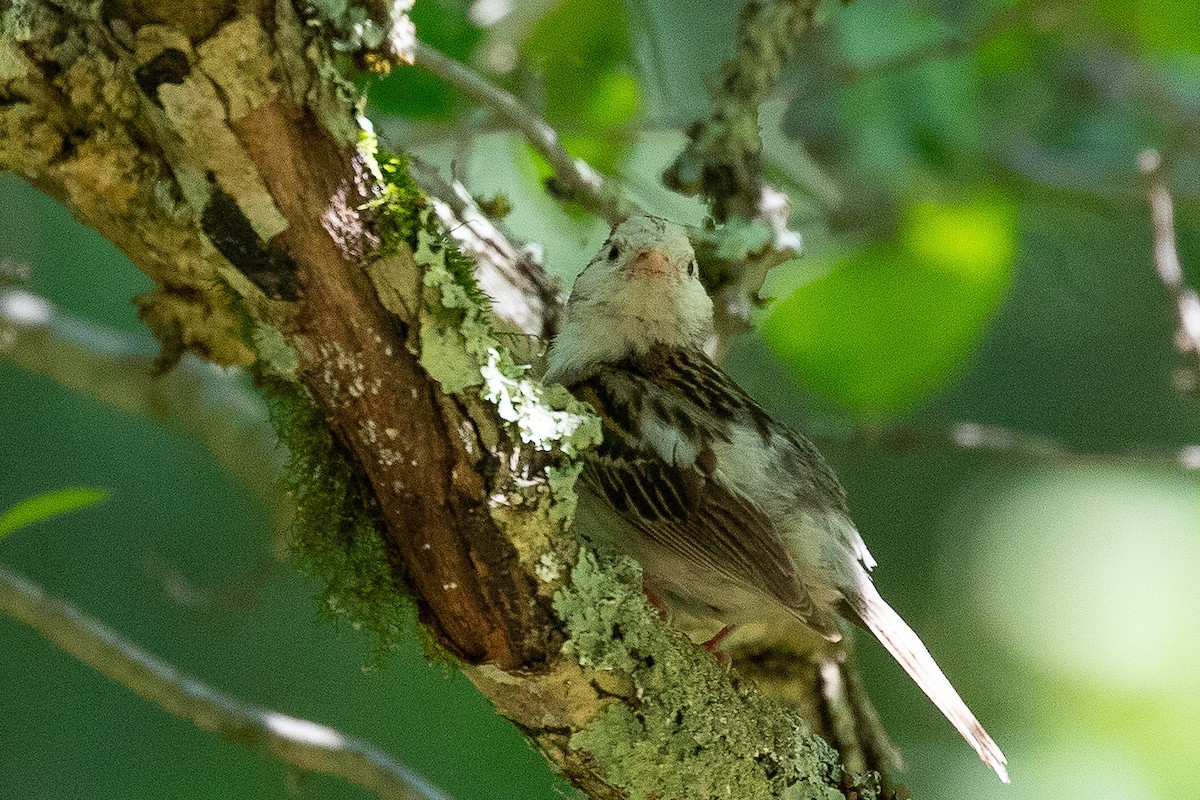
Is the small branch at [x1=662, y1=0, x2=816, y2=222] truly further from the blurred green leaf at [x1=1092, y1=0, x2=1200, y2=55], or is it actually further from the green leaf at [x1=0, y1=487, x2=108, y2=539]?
the green leaf at [x1=0, y1=487, x2=108, y2=539]

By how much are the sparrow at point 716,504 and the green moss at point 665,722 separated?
0.29m

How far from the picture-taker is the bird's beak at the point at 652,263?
11.8ft

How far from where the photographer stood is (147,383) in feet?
16.3

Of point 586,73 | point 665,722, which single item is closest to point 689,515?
point 665,722

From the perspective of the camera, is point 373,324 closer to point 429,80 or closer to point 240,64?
point 240,64

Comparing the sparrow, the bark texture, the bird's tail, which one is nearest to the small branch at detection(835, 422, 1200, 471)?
the sparrow

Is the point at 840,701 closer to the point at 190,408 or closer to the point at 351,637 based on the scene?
the point at 190,408

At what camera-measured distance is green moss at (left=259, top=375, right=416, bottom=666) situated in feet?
8.54

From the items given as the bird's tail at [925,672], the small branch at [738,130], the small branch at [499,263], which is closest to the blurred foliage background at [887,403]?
the small branch at [738,130]

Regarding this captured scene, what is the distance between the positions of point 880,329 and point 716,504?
1895mm

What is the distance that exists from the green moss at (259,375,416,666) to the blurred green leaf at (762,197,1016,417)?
2400mm

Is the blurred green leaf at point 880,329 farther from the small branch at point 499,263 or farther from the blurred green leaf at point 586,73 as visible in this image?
the small branch at point 499,263

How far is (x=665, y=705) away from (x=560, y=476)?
1.61 feet

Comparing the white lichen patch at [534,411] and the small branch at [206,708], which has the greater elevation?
the white lichen patch at [534,411]
